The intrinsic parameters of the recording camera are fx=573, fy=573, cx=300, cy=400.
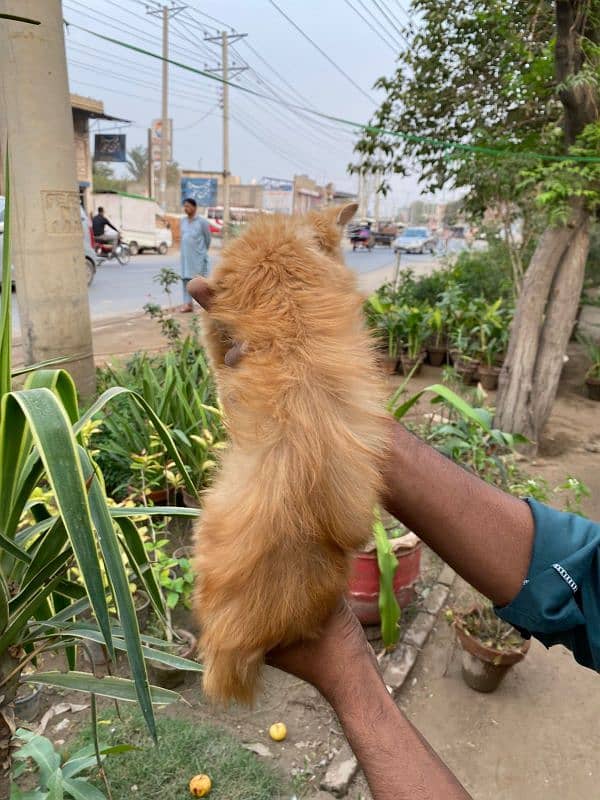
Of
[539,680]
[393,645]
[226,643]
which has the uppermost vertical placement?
[226,643]

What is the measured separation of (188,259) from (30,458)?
7.45 metres

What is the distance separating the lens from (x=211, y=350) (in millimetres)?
910

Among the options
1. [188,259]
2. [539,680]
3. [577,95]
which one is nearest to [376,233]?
[188,259]

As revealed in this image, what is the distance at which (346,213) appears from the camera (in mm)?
1004

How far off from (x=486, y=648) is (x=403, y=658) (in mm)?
385

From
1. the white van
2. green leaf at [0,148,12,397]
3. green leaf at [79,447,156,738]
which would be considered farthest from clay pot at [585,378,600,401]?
the white van

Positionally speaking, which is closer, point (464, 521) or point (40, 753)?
point (464, 521)

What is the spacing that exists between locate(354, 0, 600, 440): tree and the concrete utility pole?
216 cm

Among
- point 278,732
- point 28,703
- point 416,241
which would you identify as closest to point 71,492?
point 28,703

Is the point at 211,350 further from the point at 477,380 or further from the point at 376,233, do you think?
the point at 376,233

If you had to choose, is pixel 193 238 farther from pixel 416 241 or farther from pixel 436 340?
pixel 416 241

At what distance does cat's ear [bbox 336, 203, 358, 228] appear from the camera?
988mm

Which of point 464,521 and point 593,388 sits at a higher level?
point 464,521

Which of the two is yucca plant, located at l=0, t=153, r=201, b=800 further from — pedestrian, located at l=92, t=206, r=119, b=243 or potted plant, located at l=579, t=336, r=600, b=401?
pedestrian, located at l=92, t=206, r=119, b=243
